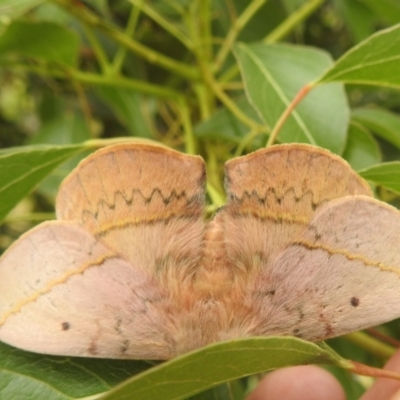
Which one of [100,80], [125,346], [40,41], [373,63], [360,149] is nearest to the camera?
[125,346]

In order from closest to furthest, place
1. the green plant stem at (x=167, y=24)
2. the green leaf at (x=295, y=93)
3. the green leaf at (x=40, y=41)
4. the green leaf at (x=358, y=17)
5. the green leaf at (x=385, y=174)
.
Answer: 1. the green leaf at (x=385, y=174)
2. the green leaf at (x=295, y=93)
3. the green leaf at (x=40, y=41)
4. the green plant stem at (x=167, y=24)
5. the green leaf at (x=358, y=17)

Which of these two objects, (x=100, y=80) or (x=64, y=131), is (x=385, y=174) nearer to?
(x=100, y=80)

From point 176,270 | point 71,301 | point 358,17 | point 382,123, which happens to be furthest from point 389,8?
point 71,301

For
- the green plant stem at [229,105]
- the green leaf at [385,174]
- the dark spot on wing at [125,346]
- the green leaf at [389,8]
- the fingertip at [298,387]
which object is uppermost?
the green leaf at [389,8]

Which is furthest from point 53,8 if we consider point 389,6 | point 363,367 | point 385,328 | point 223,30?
point 385,328

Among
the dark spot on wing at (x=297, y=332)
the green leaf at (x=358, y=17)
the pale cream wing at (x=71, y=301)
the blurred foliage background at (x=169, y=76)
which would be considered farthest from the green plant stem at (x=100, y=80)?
the dark spot on wing at (x=297, y=332)

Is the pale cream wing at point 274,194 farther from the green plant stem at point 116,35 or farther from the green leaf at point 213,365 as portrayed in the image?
the green plant stem at point 116,35
